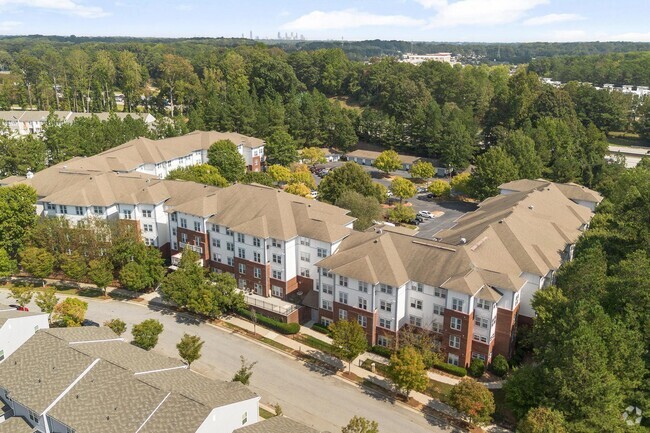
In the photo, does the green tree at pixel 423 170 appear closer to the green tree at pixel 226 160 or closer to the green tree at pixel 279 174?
the green tree at pixel 279 174

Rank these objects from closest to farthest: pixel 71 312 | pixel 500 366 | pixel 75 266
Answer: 1. pixel 500 366
2. pixel 71 312
3. pixel 75 266

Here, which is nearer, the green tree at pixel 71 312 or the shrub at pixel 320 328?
the green tree at pixel 71 312

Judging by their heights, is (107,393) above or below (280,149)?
below

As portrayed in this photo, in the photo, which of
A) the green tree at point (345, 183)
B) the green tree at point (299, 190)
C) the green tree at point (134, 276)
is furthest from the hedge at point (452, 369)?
the green tree at point (299, 190)

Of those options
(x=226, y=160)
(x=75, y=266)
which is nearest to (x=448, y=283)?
(x=75, y=266)

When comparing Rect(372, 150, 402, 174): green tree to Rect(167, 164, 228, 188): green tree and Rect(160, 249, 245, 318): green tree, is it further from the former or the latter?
Rect(160, 249, 245, 318): green tree

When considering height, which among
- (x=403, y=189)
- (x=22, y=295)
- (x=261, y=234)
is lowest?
(x=22, y=295)

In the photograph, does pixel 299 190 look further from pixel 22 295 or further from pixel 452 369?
pixel 452 369
